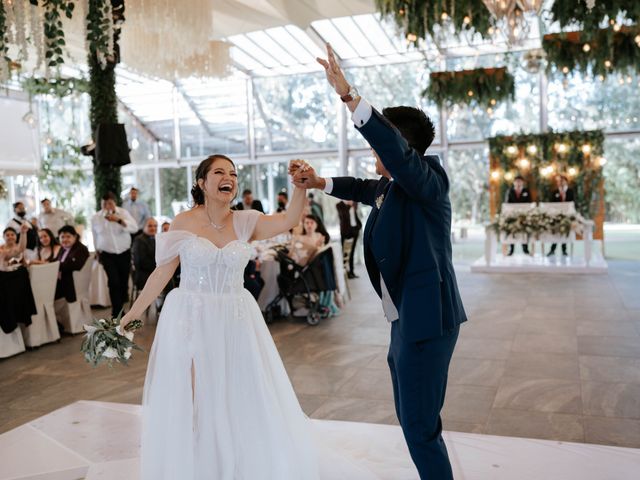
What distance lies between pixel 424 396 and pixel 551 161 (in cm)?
1371

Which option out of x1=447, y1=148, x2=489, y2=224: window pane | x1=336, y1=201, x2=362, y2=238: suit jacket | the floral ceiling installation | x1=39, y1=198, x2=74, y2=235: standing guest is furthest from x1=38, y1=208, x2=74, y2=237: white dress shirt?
x1=447, y1=148, x2=489, y2=224: window pane

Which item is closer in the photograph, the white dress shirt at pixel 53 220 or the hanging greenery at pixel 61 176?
the white dress shirt at pixel 53 220

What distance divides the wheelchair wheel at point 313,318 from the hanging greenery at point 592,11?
4331 millimetres

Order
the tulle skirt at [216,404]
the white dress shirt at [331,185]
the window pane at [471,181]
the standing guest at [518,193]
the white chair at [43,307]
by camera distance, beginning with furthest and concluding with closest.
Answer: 1. the window pane at [471,181]
2. the standing guest at [518,193]
3. the white chair at [43,307]
4. the tulle skirt at [216,404]
5. the white dress shirt at [331,185]

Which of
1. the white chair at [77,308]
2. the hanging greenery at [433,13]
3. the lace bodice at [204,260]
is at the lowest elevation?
the white chair at [77,308]

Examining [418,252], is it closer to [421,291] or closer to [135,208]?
[421,291]

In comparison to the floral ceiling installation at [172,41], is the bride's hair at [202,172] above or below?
below

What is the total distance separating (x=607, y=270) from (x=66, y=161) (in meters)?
14.6

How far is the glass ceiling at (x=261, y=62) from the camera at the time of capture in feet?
49.2

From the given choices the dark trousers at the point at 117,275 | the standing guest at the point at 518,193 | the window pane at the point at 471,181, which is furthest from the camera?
the window pane at the point at 471,181

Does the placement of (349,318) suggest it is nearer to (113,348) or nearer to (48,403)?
(48,403)

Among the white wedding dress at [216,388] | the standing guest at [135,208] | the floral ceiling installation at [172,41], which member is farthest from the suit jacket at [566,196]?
the white wedding dress at [216,388]

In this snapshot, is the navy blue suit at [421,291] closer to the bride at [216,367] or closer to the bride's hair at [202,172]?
the bride at [216,367]

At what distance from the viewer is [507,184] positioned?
1530 centimetres
